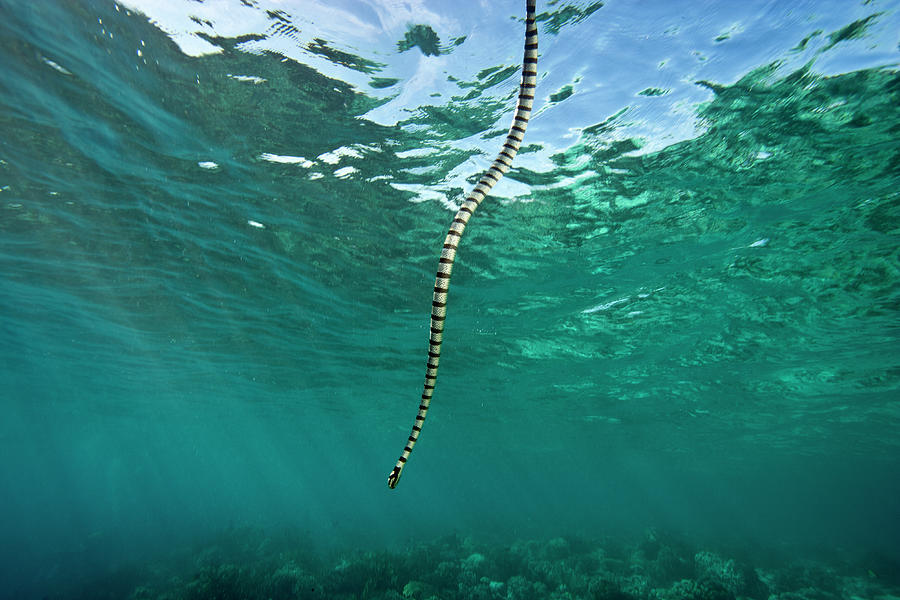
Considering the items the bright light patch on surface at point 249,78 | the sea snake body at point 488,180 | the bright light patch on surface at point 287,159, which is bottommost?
the sea snake body at point 488,180

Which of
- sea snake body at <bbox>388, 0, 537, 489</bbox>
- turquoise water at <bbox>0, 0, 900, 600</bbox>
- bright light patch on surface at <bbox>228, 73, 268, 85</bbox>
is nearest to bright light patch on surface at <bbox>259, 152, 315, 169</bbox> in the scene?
turquoise water at <bbox>0, 0, 900, 600</bbox>

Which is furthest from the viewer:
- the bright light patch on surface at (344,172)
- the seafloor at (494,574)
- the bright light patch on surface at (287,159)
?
the seafloor at (494,574)

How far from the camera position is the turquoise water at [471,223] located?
7.46 meters

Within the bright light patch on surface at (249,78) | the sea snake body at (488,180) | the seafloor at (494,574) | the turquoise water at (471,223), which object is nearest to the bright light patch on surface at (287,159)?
the turquoise water at (471,223)

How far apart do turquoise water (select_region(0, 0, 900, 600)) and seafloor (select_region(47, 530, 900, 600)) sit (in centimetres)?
24

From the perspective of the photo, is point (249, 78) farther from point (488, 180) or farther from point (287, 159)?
point (488, 180)

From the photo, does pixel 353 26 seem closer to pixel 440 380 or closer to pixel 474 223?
pixel 474 223

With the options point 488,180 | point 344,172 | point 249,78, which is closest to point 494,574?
point 344,172

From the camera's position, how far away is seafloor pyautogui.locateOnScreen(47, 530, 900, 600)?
13.9 meters

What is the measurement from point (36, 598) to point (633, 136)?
105 ft

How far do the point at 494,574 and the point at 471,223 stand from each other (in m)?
14.4

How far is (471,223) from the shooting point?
1194cm

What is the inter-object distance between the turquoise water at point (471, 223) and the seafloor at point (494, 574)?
9.5 inches

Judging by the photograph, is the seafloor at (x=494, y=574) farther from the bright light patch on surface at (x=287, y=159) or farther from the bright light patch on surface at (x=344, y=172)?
the bright light patch on surface at (x=287, y=159)
